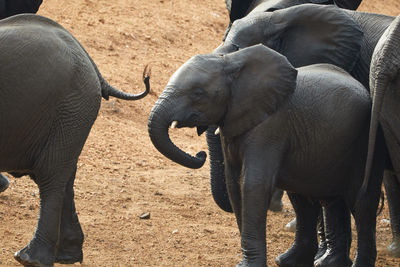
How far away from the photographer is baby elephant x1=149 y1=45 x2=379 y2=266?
502cm

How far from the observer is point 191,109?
503 cm

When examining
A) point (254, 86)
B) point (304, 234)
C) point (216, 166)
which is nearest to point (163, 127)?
point (254, 86)

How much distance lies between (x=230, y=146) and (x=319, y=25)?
106 cm

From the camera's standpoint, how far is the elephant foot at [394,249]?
6.49 metres

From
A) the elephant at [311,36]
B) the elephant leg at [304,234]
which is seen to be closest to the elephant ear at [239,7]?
the elephant at [311,36]

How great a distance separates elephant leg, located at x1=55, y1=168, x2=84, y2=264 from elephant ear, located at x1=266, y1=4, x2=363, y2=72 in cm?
139

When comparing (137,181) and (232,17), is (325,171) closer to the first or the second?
(232,17)

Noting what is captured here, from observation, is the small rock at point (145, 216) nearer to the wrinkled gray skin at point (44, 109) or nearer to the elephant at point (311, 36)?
the elephant at point (311, 36)

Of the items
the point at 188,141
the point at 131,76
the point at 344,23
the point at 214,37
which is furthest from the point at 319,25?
the point at 214,37

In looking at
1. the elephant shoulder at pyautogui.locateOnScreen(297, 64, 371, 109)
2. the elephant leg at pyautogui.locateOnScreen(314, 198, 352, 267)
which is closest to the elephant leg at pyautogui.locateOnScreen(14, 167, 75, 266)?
the elephant shoulder at pyautogui.locateOnScreen(297, 64, 371, 109)

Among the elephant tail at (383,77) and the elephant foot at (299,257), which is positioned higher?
the elephant tail at (383,77)

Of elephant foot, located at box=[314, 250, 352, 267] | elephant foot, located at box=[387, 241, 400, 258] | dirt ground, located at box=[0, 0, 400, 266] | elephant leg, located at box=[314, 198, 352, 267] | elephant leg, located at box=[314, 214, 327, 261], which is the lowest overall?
dirt ground, located at box=[0, 0, 400, 266]

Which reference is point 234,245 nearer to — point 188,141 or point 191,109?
point 191,109

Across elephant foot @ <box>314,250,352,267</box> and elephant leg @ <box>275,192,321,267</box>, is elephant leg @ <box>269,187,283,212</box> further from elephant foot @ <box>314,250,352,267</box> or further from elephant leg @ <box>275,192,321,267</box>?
elephant foot @ <box>314,250,352,267</box>
